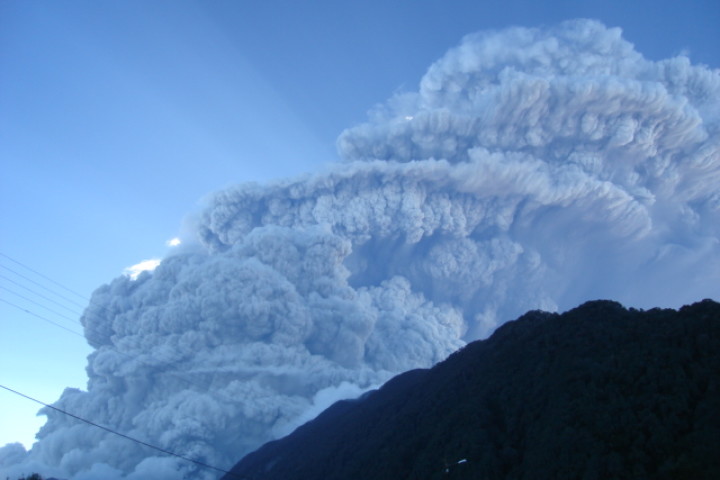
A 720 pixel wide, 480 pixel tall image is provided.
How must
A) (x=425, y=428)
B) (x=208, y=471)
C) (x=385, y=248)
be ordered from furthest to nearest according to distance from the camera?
(x=385, y=248) < (x=208, y=471) < (x=425, y=428)

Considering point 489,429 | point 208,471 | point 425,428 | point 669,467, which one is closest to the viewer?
point 669,467

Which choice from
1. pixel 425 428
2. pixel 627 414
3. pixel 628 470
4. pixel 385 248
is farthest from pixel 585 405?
pixel 385 248

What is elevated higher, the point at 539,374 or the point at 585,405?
the point at 539,374

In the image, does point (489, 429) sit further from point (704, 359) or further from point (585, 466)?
point (704, 359)

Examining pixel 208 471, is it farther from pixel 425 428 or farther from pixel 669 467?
pixel 669 467

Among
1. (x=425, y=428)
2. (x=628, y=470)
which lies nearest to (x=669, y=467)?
(x=628, y=470)

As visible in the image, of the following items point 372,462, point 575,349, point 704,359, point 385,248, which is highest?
point 385,248

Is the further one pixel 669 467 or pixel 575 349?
pixel 575 349
